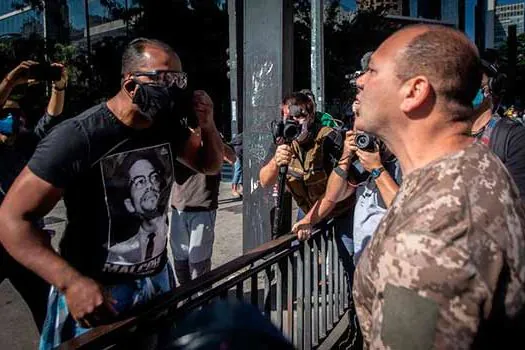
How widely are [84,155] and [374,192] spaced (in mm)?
1989

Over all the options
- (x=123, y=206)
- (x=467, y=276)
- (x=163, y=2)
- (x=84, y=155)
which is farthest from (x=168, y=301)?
(x=163, y=2)

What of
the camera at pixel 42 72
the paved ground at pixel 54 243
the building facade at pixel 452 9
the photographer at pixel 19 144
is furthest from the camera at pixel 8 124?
the building facade at pixel 452 9

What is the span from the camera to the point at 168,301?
6.66 feet

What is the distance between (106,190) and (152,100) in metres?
0.44

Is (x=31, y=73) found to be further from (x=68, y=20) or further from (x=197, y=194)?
(x=68, y=20)

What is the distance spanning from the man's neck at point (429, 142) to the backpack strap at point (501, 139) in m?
1.46

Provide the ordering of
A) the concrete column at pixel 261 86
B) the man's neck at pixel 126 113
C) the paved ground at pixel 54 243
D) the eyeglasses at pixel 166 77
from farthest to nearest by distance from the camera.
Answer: the concrete column at pixel 261 86 < the paved ground at pixel 54 243 < the eyeglasses at pixel 166 77 < the man's neck at pixel 126 113

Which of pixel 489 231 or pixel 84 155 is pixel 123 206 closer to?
pixel 84 155

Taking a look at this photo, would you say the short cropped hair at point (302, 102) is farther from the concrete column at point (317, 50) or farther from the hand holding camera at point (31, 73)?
the concrete column at point (317, 50)

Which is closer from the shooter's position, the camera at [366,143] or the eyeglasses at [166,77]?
the eyeglasses at [166,77]

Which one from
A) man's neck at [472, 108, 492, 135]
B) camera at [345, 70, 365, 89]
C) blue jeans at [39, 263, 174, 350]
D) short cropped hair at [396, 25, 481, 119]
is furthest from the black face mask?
man's neck at [472, 108, 492, 135]

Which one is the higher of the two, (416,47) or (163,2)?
(163,2)

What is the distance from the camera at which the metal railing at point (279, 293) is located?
186cm

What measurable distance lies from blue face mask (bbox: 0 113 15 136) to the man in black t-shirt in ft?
6.04
